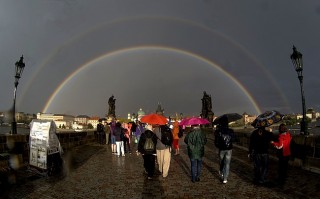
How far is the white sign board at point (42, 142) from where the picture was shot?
1011 centimetres

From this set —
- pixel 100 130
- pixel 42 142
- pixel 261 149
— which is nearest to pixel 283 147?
pixel 261 149

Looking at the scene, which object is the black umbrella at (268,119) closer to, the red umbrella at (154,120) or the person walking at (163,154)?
the person walking at (163,154)

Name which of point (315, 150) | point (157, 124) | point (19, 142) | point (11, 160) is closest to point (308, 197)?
point (315, 150)

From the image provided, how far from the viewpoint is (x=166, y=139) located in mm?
10422

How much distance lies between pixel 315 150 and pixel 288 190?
10.2 ft

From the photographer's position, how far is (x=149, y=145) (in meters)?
10.1

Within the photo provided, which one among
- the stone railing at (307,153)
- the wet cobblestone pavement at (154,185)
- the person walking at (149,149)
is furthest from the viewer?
the stone railing at (307,153)

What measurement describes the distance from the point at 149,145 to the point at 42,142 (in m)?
3.38

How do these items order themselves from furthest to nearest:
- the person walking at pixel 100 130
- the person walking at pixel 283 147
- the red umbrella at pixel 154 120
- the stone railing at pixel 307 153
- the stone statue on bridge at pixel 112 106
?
1. the stone statue on bridge at pixel 112 106
2. the person walking at pixel 100 130
3. the red umbrella at pixel 154 120
4. the stone railing at pixel 307 153
5. the person walking at pixel 283 147

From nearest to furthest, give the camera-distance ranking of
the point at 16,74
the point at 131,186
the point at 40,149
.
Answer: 1. the point at 131,186
2. the point at 40,149
3. the point at 16,74

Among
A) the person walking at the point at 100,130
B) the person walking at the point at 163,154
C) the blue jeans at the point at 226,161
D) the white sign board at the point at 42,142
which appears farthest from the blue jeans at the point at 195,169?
the person walking at the point at 100,130

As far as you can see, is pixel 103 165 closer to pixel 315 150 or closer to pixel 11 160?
pixel 11 160

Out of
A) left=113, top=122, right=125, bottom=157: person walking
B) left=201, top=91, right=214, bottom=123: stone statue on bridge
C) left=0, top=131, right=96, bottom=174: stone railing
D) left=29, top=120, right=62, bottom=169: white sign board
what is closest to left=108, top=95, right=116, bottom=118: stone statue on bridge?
left=201, top=91, right=214, bottom=123: stone statue on bridge

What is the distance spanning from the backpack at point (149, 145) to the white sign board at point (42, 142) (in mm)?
3005
